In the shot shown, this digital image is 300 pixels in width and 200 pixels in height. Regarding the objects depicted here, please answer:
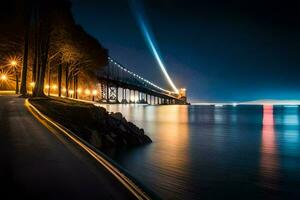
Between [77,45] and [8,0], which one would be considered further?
[77,45]

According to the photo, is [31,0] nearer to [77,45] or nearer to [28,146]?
[77,45]

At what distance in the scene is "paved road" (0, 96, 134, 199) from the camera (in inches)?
288

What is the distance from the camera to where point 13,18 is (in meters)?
46.2

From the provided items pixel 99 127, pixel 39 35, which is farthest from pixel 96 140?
pixel 39 35

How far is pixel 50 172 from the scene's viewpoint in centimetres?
889

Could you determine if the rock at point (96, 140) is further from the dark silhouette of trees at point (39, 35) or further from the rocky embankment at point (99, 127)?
the dark silhouette of trees at point (39, 35)

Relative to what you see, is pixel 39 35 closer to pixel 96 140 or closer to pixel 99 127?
pixel 99 127

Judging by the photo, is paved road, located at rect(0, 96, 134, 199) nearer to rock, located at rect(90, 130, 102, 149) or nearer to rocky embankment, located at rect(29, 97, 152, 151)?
rock, located at rect(90, 130, 102, 149)

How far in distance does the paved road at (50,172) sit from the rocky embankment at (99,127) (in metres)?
7.42

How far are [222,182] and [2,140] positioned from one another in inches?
327

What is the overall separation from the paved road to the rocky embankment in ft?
24.3

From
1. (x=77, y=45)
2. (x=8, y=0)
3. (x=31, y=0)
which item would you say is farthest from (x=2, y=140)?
(x=77, y=45)

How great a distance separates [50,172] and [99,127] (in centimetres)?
1622

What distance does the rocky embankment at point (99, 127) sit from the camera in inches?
863
